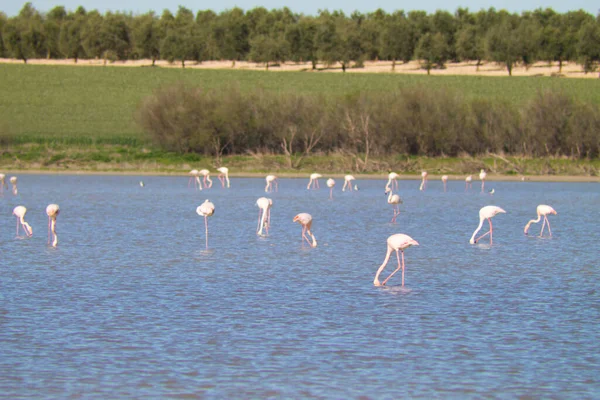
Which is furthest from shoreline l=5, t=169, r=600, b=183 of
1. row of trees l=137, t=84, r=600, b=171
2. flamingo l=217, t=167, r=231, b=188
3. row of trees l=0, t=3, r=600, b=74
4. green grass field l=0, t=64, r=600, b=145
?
row of trees l=0, t=3, r=600, b=74

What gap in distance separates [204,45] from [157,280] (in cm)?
9237

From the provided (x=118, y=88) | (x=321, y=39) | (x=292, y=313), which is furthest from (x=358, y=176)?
(x=321, y=39)

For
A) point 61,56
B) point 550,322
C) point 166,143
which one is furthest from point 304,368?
point 61,56

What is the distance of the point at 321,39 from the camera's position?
9644cm

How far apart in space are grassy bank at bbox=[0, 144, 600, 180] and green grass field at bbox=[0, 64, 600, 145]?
15.8ft

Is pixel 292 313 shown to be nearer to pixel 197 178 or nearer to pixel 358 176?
pixel 197 178

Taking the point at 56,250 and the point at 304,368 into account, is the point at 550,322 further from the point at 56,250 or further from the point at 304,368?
the point at 56,250

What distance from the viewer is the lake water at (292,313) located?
27.1ft

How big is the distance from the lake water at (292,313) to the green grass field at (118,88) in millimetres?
34352

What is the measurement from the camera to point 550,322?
10.9 metres

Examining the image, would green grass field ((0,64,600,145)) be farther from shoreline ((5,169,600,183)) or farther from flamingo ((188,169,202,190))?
flamingo ((188,169,202,190))

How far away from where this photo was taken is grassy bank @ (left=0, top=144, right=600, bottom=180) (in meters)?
43.6

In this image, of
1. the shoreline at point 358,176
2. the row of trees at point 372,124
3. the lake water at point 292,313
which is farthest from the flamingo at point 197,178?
the lake water at point 292,313

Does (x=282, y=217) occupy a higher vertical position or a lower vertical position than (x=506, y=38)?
lower
